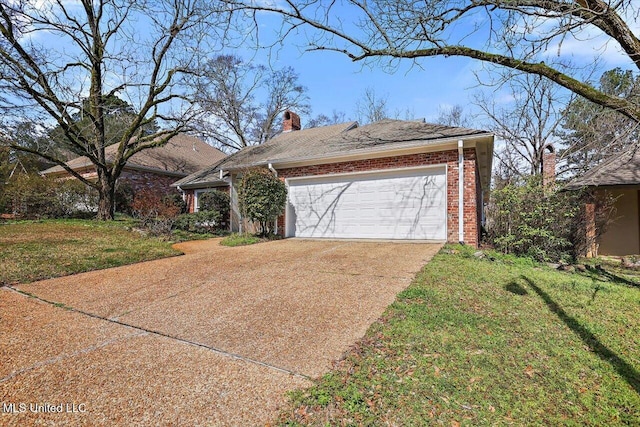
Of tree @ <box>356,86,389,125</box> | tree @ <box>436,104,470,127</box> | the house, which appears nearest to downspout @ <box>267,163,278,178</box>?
the house

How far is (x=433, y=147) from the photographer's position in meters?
8.49

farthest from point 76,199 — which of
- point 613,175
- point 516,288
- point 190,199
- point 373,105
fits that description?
point 613,175

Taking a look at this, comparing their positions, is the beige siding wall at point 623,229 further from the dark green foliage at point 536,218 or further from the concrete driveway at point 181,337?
the concrete driveway at point 181,337

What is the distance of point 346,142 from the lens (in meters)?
10.6

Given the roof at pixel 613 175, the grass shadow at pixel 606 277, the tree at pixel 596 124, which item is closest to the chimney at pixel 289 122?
the tree at pixel 596 124

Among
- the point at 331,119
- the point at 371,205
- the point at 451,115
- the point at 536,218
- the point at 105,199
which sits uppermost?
the point at 331,119

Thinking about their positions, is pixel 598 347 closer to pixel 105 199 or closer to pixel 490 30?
pixel 490 30

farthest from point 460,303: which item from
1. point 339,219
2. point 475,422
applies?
point 339,219

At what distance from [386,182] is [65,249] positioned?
26.9ft

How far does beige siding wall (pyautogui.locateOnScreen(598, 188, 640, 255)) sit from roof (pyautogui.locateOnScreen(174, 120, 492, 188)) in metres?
7.65

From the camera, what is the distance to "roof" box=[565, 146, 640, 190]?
10.4 meters

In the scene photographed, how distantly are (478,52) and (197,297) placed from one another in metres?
6.95

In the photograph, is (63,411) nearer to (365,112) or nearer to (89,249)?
(89,249)

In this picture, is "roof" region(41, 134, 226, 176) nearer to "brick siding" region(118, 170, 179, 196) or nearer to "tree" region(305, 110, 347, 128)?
"brick siding" region(118, 170, 179, 196)
